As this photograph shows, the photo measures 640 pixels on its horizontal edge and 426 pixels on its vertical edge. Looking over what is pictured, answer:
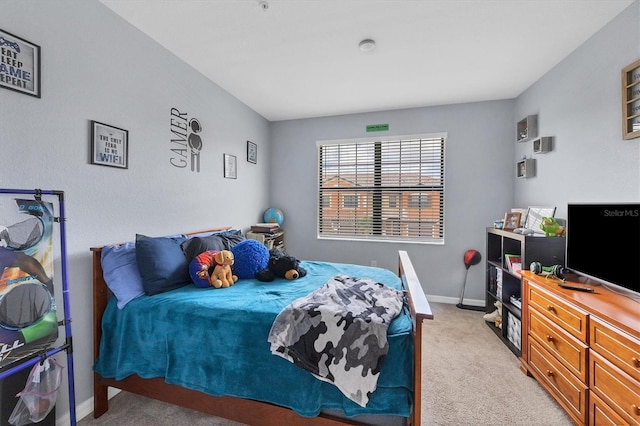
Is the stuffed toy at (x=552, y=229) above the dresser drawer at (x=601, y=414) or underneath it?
above

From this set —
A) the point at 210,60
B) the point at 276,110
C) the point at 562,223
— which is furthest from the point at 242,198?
the point at 562,223

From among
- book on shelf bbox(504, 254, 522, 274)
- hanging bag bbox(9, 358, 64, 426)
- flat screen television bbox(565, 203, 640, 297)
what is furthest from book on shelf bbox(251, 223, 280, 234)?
flat screen television bbox(565, 203, 640, 297)

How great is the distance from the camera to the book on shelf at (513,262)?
2555 millimetres

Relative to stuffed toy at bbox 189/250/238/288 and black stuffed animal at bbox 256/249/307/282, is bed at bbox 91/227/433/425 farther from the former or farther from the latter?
black stuffed animal at bbox 256/249/307/282

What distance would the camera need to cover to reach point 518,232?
2.47 m

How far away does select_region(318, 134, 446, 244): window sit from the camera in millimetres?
3764

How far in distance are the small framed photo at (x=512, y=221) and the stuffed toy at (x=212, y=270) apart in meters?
A: 2.86

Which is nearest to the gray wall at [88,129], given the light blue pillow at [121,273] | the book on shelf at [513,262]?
the light blue pillow at [121,273]

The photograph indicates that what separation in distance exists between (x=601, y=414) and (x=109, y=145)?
336cm

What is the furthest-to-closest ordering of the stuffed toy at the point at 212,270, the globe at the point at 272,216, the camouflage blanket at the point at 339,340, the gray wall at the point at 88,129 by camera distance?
the globe at the point at 272,216 → the stuffed toy at the point at 212,270 → the gray wall at the point at 88,129 → the camouflage blanket at the point at 339,340

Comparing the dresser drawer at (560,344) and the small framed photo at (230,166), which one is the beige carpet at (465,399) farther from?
the small framed photo at (230,166)

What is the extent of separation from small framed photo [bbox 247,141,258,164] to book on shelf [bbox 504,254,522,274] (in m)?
3.23

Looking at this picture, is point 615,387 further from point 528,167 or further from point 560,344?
point 528,167

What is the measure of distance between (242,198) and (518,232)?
3.07 meters
